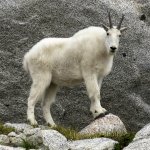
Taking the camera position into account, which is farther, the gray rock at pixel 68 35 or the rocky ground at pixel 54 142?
the gray rock at pixel 68 35

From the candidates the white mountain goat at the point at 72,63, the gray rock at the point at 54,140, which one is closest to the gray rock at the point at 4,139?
the gray rock at the point at 54,140

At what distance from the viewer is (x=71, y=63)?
1906 cm

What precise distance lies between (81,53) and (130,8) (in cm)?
557

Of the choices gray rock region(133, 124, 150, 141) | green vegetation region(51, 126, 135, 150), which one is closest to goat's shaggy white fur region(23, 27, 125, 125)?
green vegetation region(51, 126, 135, 150)

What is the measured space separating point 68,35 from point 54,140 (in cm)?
878

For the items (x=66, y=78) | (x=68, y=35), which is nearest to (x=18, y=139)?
(x=66, y=78)

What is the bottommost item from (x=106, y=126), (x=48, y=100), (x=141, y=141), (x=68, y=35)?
(x=48, y=100)

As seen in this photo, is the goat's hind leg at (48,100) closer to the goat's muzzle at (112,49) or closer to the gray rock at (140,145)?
the goat's muzzle at (112,49)

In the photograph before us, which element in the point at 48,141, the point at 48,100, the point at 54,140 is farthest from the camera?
the point at 48,100

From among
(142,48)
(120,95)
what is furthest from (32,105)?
(142,48)

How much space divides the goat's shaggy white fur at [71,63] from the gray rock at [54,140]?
402 centimetres

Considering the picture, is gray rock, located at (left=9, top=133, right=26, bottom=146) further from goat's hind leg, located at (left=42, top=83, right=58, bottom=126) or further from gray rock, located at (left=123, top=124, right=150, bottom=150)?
goat's hind leg, located at (left=42, top=83, right=58, bottom=126)

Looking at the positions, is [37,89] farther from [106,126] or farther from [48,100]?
[106,126]

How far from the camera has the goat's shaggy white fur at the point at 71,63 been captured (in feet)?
61.2
